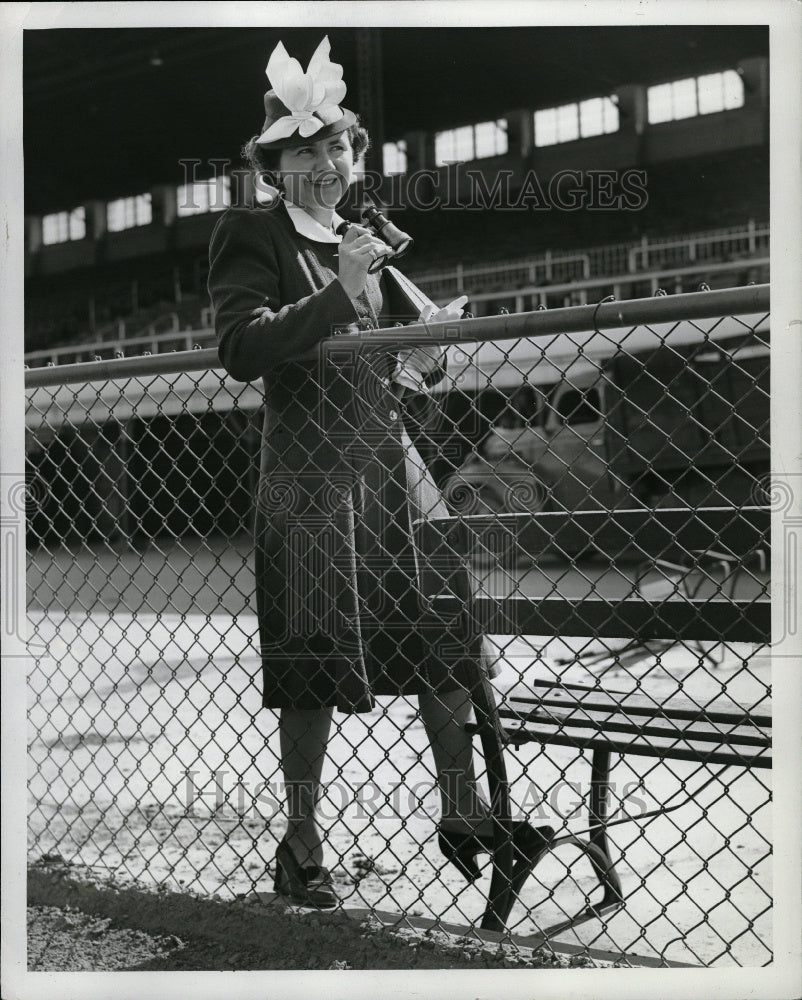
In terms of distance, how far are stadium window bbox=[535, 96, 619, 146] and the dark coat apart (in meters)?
15.2

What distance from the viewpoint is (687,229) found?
1552 centimetres

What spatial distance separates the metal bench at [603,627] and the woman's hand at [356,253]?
1.86ft

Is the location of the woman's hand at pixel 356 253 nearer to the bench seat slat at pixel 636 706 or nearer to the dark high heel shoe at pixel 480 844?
the bench seat slat at pixel 636 706

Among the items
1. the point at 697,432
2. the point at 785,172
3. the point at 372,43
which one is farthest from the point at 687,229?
the point at 785,172

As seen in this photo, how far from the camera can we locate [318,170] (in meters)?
2.10

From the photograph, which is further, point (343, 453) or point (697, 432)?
point (697, 432)

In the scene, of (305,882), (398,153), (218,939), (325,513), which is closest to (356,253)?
(325,513)

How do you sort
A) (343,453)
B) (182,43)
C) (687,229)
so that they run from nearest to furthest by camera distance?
(343,453), (182,43), (687,229)

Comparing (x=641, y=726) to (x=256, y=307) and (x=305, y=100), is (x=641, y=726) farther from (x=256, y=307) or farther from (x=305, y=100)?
(x=305, y=100)

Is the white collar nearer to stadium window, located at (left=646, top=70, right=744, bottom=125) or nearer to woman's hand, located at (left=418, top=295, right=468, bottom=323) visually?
woman's hand, located at (left=418, top=295, right=468, bottom=323)

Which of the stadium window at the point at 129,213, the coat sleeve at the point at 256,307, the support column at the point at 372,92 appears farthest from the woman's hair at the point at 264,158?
the stadium window at the point at 129,213

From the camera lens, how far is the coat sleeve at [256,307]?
190 centimetres

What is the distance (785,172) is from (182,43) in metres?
12.4

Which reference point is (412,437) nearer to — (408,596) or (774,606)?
(408,596)
